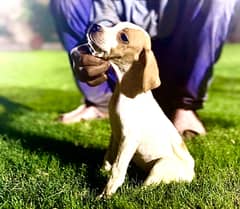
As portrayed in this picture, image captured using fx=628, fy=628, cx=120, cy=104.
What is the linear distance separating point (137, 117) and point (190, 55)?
0.78 metres

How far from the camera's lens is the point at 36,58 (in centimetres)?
387

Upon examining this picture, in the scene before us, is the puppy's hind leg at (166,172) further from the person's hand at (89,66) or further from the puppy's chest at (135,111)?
the person's hand at (89,66)

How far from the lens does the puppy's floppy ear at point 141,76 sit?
257 cm

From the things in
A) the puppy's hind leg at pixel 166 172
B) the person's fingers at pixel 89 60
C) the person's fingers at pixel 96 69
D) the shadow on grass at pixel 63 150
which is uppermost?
the person's fingers at pixel 89 60

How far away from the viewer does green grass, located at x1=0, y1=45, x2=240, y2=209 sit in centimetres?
255

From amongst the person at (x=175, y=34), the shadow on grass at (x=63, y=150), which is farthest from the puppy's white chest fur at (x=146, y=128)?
the person at (x=175, y=34)

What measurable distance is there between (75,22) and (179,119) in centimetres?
78

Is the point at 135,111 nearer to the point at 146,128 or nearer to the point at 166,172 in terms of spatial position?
the point at 146,128

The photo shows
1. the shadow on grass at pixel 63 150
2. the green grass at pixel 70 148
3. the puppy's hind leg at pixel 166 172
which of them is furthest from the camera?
the shadow on grass at pixel 63 150

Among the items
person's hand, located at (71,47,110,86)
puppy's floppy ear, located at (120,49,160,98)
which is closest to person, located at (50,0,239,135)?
person's hand, located at (71,47,110,86)

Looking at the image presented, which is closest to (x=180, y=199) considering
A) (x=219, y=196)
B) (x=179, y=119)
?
(x=219, y=196)

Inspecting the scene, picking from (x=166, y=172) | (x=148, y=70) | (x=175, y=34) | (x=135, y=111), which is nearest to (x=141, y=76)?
(x=148, y=70)

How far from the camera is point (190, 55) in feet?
10.8

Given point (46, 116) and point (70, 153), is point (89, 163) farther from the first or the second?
point (46, 116)
